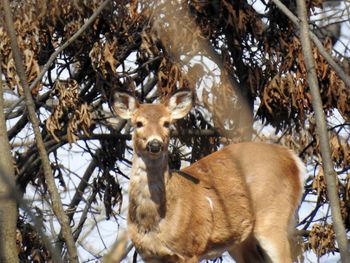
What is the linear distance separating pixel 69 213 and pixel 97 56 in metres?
2.21

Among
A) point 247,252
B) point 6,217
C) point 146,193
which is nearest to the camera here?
point 6,217

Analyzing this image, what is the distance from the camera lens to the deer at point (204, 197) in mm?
7879

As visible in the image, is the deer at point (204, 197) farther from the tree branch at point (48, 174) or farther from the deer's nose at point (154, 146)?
the tree branch at point (48, 174)

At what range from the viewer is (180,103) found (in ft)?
27.7

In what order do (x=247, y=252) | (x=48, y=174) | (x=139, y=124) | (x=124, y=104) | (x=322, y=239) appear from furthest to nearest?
(x=322, y=239) < (x=247, y=252) < (x=124, y=104) < (x=139, y=124) < (x=48, y=174)

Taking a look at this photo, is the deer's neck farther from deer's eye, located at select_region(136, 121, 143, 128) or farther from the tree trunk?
the tree trunk

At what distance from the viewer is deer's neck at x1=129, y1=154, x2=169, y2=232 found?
311 inches

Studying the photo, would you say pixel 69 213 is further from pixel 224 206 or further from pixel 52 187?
pixel 52 187

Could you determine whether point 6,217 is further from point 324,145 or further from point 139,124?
point 324,145

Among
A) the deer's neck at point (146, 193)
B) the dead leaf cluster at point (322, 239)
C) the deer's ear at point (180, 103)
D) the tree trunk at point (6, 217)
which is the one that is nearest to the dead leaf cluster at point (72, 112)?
the deer's ear at point (180, 103)

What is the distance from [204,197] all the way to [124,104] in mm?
1021

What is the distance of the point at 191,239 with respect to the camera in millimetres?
8117

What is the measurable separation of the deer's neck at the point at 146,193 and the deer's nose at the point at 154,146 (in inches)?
15.1

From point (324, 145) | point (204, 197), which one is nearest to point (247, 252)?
point (204, 197)
